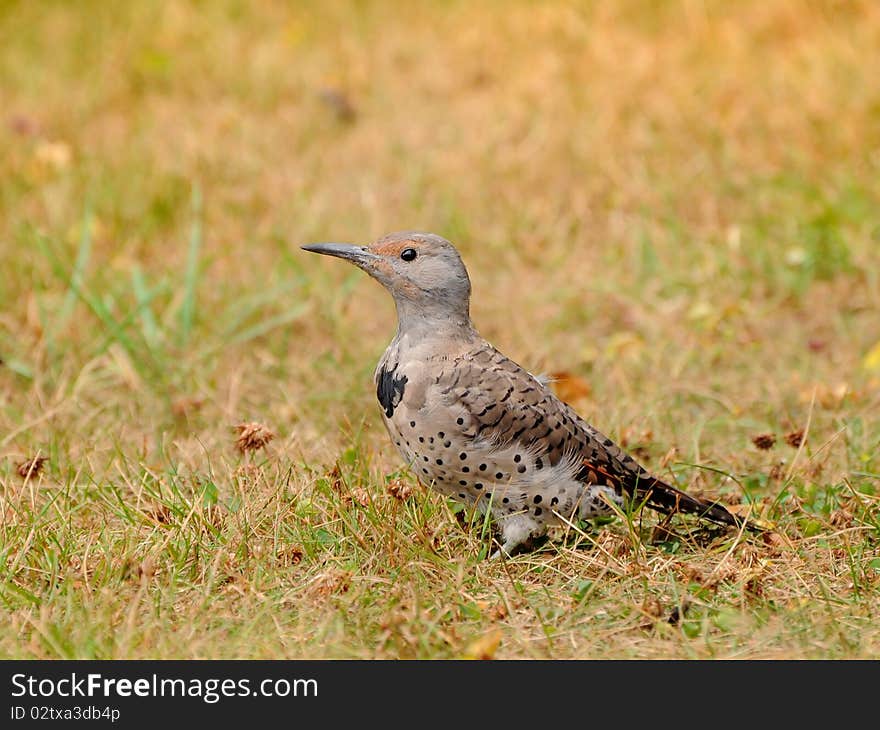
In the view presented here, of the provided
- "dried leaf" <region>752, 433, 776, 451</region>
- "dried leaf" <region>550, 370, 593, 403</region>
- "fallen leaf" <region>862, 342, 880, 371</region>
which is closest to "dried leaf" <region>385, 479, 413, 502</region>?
"dried leaf" <region>752, 433, 776, 451</region>

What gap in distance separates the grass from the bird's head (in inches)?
21.6

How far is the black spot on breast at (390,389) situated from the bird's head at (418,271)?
0.77 ft

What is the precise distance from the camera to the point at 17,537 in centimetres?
394

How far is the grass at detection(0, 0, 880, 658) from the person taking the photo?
371 cm

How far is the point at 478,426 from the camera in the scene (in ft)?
13.1

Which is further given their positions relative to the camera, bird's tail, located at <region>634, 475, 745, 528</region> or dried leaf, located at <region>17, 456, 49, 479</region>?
dried leaf, located at <region>17, 456, 49, 479</region>

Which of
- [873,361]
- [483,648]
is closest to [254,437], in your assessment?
[483,648]

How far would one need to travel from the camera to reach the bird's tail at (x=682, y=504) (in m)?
4.10

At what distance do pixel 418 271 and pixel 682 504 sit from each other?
1.13 m

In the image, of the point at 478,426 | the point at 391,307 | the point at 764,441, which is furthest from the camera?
the point at 391,307

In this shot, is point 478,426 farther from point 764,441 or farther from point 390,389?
point 764,441

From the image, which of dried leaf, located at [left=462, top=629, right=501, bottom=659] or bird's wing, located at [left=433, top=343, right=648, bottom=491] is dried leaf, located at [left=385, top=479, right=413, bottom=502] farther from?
dried leaf, located at [left=462, top=629, right=501, bottom=659]

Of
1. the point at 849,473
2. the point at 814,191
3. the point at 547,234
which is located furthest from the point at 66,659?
the point at 814,191
